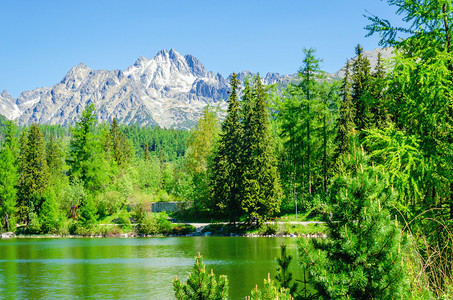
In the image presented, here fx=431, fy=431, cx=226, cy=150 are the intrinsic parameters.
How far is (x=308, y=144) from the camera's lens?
4816 cm

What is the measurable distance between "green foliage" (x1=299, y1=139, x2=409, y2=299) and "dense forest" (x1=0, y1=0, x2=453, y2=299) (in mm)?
16

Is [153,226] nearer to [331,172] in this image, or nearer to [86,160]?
[86,160]

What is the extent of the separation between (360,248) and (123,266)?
24.8 m

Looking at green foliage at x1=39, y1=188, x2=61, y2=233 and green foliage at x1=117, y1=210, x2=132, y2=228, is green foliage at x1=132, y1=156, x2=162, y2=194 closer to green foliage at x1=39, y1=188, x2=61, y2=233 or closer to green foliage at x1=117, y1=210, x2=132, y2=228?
green foliage at x1=117, y1=210, x2=132, y2=228

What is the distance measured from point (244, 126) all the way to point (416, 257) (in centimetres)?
4102

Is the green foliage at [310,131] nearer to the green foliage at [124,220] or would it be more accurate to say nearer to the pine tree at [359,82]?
the pine tree at [359,82]

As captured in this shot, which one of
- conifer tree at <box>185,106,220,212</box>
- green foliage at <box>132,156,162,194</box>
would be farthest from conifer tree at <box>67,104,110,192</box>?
green foliage at <box>132,156,162,194</box>

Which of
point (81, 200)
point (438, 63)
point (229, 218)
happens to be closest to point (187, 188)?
point (229, 218)

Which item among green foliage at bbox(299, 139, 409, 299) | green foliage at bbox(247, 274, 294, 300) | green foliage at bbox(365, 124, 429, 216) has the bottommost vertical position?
green foliage at bbox(247, 274, 294, 300)

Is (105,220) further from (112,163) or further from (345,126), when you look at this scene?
(345,126)

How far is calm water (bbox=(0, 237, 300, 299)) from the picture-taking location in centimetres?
2108

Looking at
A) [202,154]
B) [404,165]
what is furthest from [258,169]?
[404,165]

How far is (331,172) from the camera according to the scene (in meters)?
44.4

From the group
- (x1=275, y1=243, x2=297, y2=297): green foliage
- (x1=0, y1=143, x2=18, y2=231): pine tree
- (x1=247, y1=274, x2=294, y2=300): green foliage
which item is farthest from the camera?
(x1=0, y1=143, x2=18, y2=231): pine tree
